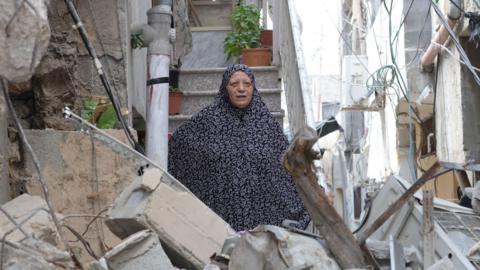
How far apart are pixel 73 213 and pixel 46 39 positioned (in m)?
2.29

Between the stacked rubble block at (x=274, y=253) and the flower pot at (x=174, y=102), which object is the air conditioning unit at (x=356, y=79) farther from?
the stacked rubble block at (x=274, y=253)

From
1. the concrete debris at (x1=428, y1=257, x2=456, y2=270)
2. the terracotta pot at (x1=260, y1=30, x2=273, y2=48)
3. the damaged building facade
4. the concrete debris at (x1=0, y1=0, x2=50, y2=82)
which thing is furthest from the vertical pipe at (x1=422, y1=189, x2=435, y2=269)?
the terracotta pot at (x1=260, y1=30, x2=273, y2=48)

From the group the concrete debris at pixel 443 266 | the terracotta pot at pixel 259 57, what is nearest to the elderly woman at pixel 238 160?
the concrete debris at pixel 443 266

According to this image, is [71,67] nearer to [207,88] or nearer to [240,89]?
[240,89]

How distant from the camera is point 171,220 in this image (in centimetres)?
368

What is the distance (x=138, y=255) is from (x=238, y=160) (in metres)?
2.41

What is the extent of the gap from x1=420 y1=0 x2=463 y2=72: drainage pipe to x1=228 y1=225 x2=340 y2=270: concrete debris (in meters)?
5.81

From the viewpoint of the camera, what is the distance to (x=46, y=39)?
2.62m

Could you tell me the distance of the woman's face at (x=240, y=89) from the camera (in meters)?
5.66

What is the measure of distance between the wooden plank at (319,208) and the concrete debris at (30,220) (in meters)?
0.91

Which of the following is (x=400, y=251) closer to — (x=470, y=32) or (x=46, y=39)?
(x=46, y=39)

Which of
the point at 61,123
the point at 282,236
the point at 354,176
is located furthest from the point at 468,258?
the point at 354,176

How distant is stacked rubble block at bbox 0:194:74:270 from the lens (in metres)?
2.92

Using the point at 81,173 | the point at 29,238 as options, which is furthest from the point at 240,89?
the point at 29,238
